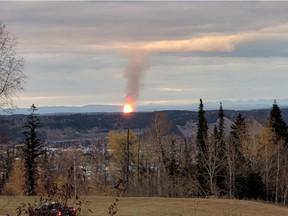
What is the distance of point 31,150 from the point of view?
172 ft

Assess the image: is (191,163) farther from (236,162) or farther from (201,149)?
(236,162)

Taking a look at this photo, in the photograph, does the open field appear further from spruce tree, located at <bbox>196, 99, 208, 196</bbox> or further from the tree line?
spruce tree, located at <bbox>196, 99, 208, 196</bbox>

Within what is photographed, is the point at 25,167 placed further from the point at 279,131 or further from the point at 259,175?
the point at 279,131

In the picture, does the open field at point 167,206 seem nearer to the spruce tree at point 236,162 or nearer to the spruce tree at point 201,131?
the spruce tree at point 236,162

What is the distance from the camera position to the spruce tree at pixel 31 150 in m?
51.2

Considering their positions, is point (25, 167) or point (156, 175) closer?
point (25, 167)

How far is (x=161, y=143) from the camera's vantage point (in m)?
59.2

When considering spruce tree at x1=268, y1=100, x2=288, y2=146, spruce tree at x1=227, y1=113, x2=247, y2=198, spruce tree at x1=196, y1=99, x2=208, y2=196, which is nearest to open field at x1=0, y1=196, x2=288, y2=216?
spruce tree at x1=227, y1=113, x2=247, y2=198

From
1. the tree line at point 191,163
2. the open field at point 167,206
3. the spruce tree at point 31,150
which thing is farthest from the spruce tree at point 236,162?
the spruce tree at point 31,150

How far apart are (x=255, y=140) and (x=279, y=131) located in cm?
502

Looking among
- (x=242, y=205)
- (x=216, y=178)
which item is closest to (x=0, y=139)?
(x=242, y=205)

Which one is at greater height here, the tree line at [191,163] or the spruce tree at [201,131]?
the spruce tree at [201,131]

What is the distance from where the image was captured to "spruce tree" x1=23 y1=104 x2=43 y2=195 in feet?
168

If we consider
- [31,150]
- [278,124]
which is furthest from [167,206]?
[278,124]
